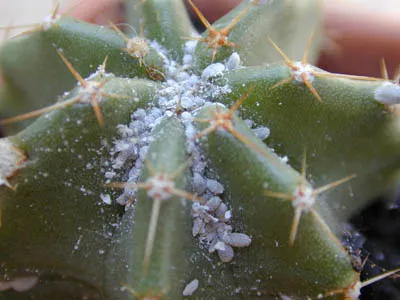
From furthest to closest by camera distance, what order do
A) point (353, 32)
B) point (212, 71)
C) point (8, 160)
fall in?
point (353, 32) < point (212, 71) < point (8, 160)

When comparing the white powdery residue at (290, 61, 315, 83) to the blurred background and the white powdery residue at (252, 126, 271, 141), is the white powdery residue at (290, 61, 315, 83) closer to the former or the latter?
the white powdery residue at (252, 126, 271, 141)

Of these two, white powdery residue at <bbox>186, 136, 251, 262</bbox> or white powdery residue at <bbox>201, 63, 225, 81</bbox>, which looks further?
white powdery residue at <bbox>201, 63, 225, 81</bbox>

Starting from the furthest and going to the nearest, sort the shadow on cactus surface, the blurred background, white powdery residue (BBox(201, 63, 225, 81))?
the blurred background < white powdery residue (BBox(201, 63, 225, 81)) < the shadow on cactus surface

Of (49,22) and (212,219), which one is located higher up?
(49,22)

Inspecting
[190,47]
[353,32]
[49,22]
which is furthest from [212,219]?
[353,32]

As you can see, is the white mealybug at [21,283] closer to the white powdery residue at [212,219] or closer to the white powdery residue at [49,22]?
the white powdery residue at [212,219]

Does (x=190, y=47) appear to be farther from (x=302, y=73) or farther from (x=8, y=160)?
(x=8, y=160)

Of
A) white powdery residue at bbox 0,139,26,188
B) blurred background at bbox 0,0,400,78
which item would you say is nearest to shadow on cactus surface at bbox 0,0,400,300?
white powdery residue at bbox 0,139,26,188
